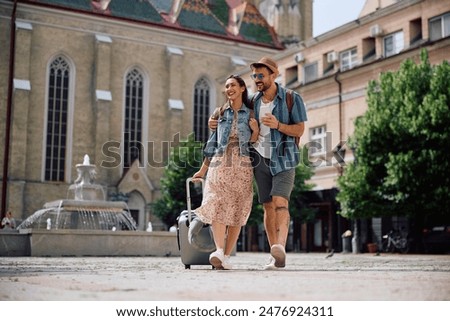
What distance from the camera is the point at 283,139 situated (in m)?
6.26

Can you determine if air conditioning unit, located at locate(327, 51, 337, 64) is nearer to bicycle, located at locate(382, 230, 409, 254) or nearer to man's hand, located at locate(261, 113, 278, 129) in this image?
bicycle, located at locate(382, 230, 409, 254)

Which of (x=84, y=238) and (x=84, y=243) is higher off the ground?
(x=84, y=238)

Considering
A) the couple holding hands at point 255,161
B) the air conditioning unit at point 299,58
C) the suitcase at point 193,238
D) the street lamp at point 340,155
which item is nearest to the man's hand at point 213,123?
the couple holding hands at point 255,161

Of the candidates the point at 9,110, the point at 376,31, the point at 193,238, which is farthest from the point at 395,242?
the point at 9,110

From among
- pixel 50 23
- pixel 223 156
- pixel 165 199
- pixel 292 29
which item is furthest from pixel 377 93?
pixel 292 29

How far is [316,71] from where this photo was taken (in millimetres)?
31062

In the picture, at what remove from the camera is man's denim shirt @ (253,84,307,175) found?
616cm

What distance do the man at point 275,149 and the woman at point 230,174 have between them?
0.12 m

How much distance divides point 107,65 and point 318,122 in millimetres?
13807

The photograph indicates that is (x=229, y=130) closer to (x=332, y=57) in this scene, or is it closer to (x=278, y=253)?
(x=278, y=253)

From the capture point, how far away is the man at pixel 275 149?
6.16m

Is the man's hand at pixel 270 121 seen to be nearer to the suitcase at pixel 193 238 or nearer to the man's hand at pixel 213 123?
the man's hand at pixel 213 123

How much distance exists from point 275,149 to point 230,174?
1.68ft

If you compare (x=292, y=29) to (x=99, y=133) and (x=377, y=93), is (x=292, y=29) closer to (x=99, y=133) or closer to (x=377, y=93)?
(x=99, y=133)
